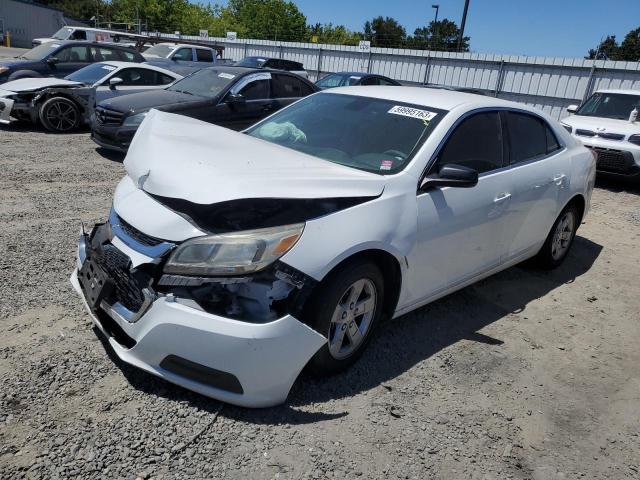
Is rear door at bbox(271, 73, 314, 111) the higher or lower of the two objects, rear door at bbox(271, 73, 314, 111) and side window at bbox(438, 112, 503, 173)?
the lower

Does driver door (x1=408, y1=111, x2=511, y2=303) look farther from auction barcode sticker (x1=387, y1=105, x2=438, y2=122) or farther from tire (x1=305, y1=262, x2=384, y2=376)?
tire (x1=305, y1=262, x2=384, y2=376)

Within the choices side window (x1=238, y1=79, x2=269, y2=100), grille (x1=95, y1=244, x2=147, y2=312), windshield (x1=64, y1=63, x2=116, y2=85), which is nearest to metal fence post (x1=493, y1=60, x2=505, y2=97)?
side window (x1=238, y1=79, x2=269, y2=100)

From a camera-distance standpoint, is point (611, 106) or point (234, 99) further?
point (611, 106)

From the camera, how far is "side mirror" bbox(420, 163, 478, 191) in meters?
3.20

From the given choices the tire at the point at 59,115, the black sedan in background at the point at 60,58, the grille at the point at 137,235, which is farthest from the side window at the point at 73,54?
the grille at the point at 137,235

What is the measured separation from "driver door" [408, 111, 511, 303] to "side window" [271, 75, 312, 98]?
18.7 feet

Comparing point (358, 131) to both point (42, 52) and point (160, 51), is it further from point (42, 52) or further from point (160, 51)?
point (160, 51)

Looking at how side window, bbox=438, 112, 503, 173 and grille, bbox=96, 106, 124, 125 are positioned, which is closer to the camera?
side window, bbox=438, 112, 503, 173

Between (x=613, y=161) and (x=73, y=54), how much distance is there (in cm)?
1190

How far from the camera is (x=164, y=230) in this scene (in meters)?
2.61

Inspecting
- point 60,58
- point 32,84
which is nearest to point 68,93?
point 32,84

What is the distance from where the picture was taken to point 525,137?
172 inches

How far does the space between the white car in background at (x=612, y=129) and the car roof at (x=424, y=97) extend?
237 inches

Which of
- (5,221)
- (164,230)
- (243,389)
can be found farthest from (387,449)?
(5,221)
